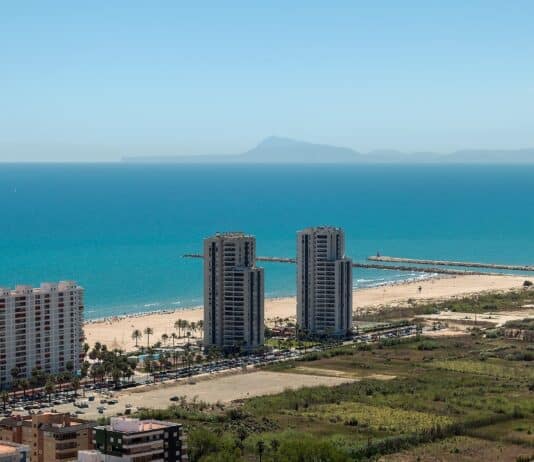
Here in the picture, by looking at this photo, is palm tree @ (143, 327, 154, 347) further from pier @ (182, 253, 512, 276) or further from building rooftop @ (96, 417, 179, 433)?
building rooftop @ (96, 417, 179, 433)

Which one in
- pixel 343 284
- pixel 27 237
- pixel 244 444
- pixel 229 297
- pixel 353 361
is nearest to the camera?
pixel 244 444

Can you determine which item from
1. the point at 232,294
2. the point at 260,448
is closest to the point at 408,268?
the point at 232,294

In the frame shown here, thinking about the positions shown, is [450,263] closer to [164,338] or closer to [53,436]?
[164,338]

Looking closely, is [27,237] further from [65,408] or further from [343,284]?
[65,408]

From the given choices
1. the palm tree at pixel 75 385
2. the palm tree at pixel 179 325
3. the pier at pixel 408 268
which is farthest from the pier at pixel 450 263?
the palm tree at pixel 75 385

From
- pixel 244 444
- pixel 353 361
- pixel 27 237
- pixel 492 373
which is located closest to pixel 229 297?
pixel 353 361

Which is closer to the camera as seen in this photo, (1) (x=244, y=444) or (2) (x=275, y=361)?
(1) (x=244, y=444)
